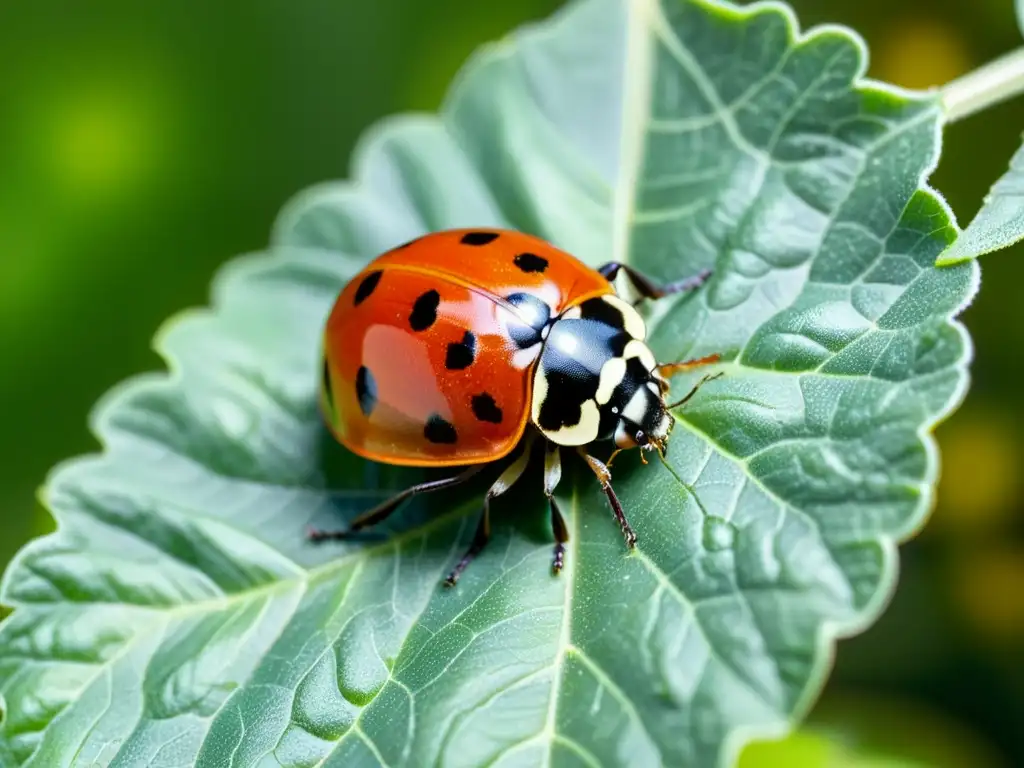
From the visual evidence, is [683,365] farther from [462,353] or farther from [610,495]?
[462,353]

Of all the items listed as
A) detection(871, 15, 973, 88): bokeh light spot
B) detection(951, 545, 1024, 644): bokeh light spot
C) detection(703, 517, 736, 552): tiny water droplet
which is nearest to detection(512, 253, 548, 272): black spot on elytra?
detection(703, 517, 736, 552): tiny water droplet

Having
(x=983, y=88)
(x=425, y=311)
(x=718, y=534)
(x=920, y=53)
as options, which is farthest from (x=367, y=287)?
(x=920, y=53)

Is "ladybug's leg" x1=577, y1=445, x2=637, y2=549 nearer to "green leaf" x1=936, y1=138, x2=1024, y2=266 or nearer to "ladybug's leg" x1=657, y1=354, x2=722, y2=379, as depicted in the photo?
"ladybug's leg" x1=657, y1=354, x2=722, y2=379

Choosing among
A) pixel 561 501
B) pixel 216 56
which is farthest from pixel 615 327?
pixel 216 56

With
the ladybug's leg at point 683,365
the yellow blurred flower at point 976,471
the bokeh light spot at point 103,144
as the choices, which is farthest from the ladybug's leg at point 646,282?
the bokeh light spot at point 103,144

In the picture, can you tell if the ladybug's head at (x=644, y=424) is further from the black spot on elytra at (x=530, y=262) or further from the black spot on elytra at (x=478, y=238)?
the black spot on elytra at (x=478, y=238)
